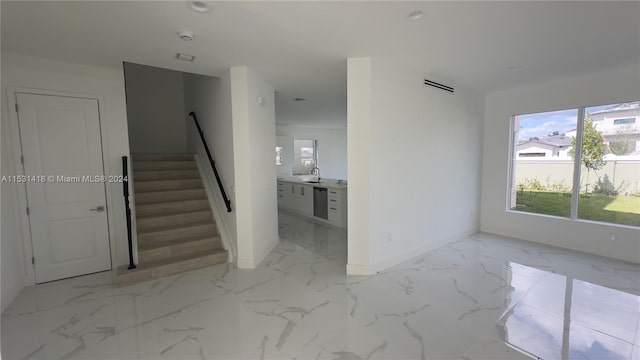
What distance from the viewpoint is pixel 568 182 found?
438 cm

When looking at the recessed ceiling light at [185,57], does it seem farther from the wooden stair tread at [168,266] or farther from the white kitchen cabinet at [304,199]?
the white kitchen cabinet at [304,199]

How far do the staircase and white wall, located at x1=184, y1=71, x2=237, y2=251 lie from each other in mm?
303

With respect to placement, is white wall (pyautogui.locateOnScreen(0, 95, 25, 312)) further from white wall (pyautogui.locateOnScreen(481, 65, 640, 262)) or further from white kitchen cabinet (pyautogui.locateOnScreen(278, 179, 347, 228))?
white wall (pyautogui.locateOnScreen(481, 65, 640, 262))

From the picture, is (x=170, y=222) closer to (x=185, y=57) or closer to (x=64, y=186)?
(x=64, y=186)

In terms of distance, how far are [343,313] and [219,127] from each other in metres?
3.07

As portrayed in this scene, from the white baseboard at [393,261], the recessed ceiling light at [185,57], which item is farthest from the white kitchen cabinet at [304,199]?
the recessed ceiling light at [185,57]

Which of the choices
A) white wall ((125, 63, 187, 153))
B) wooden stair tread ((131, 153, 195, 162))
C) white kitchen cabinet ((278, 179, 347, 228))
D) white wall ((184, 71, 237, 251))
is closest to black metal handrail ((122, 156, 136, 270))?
white wall ((184, 71, 237, 251))

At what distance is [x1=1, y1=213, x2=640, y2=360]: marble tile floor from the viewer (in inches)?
81.9

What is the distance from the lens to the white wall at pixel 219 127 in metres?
3.71

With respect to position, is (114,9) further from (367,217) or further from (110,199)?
(367,217)

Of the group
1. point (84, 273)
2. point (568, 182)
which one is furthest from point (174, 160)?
point (568, 182)

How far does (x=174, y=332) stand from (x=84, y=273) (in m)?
2.14

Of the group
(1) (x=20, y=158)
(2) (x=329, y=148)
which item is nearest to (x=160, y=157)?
(1) (x=20, y=158)

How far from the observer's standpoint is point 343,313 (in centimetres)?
256
